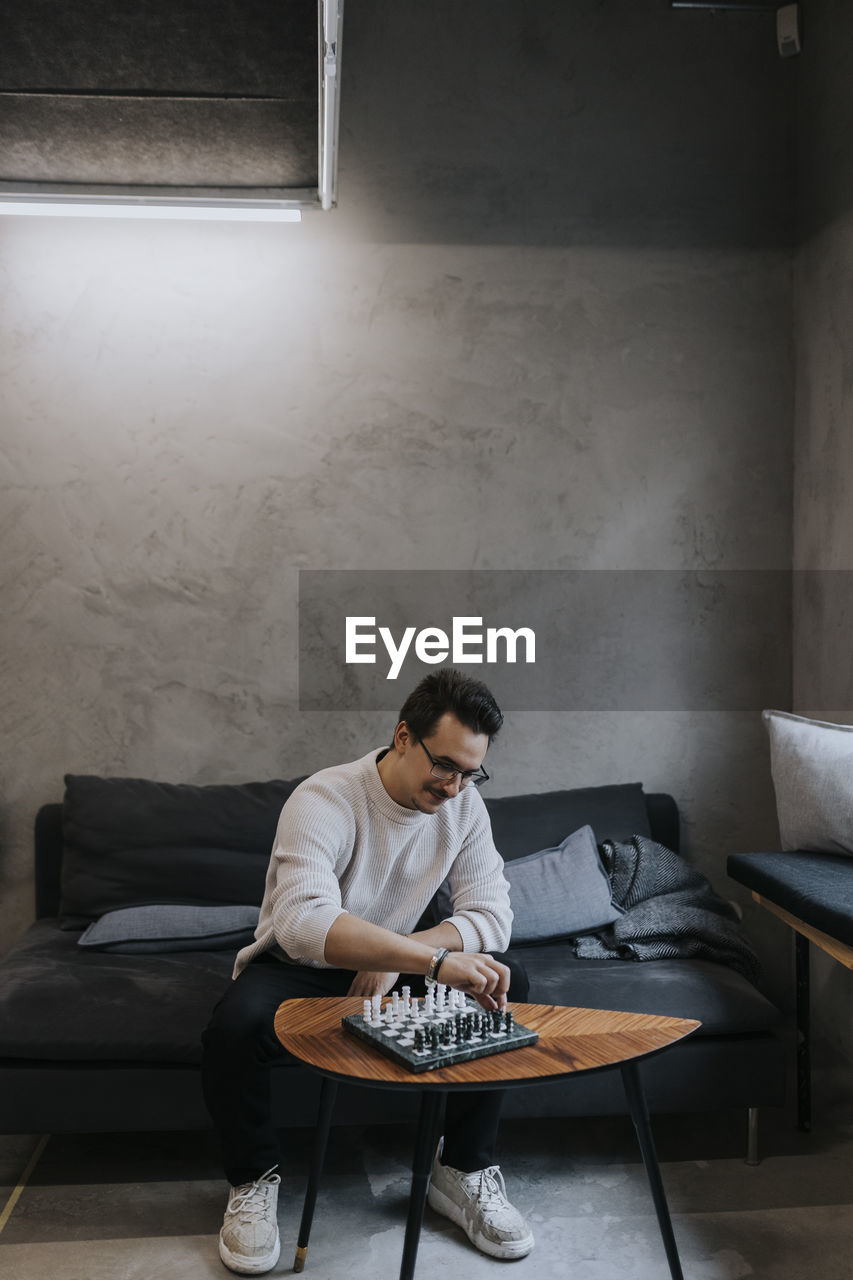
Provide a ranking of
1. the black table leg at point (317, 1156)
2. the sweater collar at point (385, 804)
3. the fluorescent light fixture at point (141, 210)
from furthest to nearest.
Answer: the fluorescent light fixture at point (141, 210) < the sweater collar at point (385, 804) < the black table leg at point (317, 1156)

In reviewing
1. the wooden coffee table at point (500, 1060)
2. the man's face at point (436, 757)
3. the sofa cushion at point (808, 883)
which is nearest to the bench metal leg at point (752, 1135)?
the sofa cushion at point (808, 883)

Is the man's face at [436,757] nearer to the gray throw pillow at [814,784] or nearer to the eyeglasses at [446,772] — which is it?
the eyeglasses at [446,772]

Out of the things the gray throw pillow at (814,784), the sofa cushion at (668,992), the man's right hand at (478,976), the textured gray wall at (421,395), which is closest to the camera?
the man's right hand at (478,976)

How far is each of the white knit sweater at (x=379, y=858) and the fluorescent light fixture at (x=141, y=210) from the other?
5.72ft

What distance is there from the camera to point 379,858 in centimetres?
228

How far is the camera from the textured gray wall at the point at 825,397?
3.21 metres

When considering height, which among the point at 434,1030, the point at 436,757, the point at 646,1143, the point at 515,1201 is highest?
the point at 436,757

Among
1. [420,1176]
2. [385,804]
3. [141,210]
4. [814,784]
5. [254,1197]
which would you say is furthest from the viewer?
[141,210]

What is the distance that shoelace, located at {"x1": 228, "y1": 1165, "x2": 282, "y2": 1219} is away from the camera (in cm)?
210

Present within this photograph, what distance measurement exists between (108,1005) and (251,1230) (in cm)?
62

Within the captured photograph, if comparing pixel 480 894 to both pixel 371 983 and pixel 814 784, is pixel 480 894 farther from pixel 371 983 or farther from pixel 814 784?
pixel 814 784

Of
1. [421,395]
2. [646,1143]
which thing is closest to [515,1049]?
[646,1143]

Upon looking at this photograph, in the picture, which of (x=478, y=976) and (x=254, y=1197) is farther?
(x=254, y=1197)

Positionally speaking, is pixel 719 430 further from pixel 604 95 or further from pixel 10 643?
pixel 10 643
